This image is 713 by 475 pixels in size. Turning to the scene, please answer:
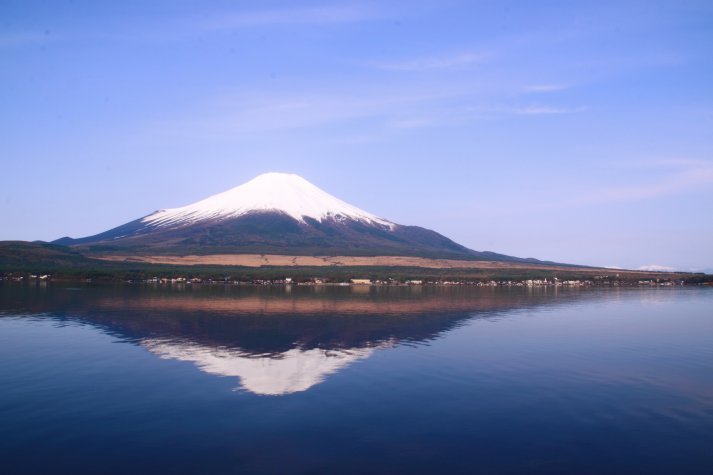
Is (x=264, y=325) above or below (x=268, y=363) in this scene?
above

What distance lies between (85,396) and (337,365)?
967 centimetres

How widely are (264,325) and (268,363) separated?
1287cm

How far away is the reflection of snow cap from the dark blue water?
0.12 metres

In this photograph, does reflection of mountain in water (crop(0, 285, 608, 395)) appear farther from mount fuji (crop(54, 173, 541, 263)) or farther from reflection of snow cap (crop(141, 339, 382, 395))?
mount fuji (crop(54, 173, 541, 263))

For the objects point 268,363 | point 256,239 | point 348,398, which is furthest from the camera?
point 256,239

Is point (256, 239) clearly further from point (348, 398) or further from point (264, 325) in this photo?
point (348, 398)

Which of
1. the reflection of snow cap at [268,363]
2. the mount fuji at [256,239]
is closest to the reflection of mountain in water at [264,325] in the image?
the reflection of snow cap at [268,363]

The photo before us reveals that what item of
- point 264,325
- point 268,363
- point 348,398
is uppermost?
point 264,325

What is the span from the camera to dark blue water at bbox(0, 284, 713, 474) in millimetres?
13805

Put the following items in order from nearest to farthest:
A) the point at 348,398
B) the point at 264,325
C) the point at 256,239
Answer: the point at 348,398, the point at 264,325, the point at 256,239

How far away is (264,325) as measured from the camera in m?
37.2

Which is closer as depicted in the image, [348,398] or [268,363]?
[348,398]

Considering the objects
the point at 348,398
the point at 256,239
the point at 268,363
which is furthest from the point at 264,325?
the point at 256,239

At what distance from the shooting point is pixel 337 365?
24.4m
